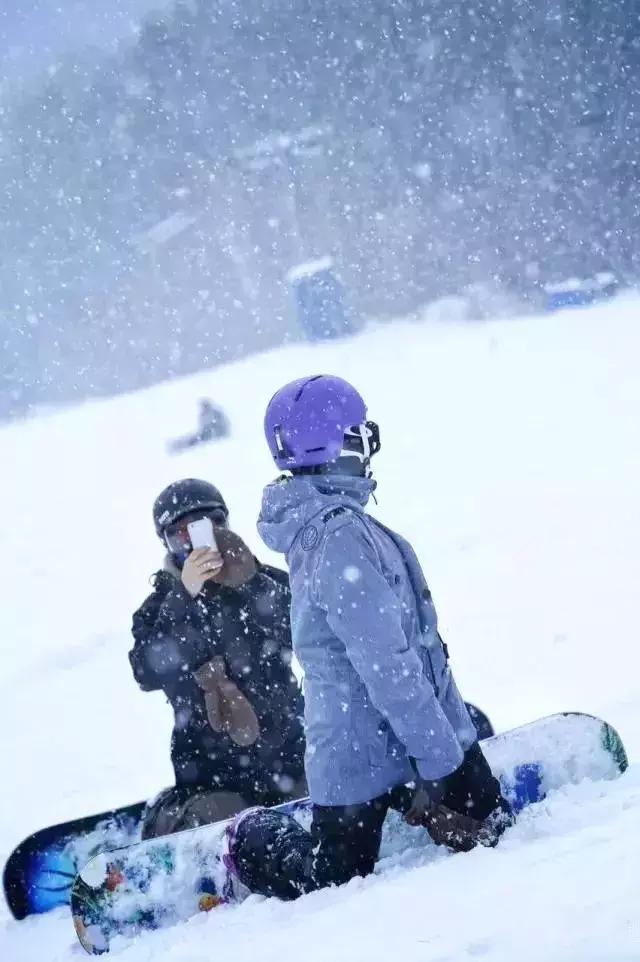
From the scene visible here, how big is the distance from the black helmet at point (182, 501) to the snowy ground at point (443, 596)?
1544 millimetres

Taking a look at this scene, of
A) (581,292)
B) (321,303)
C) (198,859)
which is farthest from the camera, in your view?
(321,303)

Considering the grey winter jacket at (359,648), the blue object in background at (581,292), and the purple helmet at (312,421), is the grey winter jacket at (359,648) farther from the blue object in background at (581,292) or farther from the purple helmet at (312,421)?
the blue object in background at (581,292)

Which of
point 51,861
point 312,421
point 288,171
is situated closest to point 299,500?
point 312,421

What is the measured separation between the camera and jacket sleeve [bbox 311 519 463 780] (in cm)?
244

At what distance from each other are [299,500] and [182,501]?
1.20m

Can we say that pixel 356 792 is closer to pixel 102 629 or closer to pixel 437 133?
pixel 102 629

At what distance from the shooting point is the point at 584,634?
620cm

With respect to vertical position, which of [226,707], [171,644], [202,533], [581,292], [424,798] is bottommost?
[424,798]

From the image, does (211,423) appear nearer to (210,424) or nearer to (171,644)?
(210,424)

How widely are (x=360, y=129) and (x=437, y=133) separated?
3.23m

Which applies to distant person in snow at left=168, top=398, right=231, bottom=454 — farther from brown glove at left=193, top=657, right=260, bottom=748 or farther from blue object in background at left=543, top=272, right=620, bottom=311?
brown glove at left=193, top=657, right=260, bottom=748

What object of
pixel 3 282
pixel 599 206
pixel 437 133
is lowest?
pixel 599 206

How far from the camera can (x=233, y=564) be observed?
11.8 ft

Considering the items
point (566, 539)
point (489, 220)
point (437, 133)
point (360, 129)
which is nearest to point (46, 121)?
point (360, 129)
